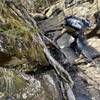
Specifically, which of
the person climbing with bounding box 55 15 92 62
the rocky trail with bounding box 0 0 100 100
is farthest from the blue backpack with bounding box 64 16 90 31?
the rocky trail with bounding box 0 0 100 100

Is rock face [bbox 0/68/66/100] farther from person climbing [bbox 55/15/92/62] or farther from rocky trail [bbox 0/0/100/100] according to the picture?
person climbing [bbox 55/15/92/62]

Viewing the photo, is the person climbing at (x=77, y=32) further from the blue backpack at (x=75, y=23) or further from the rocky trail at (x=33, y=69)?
the rocky trail at (x=33, y=69)

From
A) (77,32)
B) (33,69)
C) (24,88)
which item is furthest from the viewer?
(77,32)

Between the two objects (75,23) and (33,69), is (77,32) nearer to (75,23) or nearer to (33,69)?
(75,23)

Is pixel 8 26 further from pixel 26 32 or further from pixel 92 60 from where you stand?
pixel 92 60

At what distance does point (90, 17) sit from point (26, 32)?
4.51 metres

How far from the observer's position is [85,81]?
5.68 metres

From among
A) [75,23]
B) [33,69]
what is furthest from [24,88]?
[75,23]

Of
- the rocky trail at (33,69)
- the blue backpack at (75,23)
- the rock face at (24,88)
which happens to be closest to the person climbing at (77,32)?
the blue backpack at (75,23)

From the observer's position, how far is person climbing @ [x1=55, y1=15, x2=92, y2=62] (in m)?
6.70

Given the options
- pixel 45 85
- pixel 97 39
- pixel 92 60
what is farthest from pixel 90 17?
pixel 45 85

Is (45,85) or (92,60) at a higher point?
(92,60)

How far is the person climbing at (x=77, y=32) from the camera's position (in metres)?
6.70

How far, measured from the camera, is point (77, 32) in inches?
270
